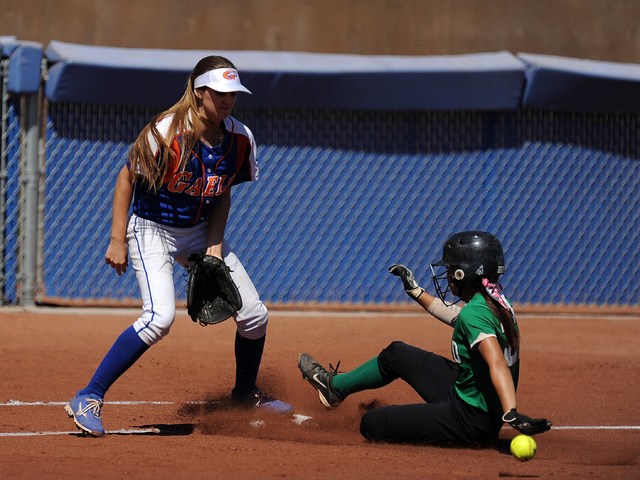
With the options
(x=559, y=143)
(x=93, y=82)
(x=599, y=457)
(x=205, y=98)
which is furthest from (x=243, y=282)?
(x=559, y=143)

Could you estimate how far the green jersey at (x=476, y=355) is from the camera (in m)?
4.79

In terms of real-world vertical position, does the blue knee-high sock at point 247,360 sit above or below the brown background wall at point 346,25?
below

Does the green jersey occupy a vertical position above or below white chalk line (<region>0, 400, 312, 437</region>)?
above

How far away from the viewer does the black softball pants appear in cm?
499

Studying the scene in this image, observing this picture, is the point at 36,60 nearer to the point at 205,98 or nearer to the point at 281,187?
the point at 281,187

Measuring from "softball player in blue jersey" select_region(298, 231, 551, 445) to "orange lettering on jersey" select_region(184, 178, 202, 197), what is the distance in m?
1.23

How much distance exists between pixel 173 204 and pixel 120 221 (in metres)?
0.29

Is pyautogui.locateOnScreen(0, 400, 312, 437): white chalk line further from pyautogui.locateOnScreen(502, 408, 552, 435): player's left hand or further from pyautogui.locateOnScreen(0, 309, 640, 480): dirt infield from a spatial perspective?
pyautogui.locateOnScreen(502, 408, 552, 435): player's left hand

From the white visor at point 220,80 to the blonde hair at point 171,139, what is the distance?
1.3 inches

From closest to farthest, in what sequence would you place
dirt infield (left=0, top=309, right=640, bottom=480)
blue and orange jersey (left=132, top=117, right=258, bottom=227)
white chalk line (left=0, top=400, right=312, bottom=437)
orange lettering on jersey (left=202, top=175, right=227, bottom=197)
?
1. dirt infield (left=0, top=309, right=640, bottom=480)
2. white chalk line (left=0, top=400, right=312, bottom=437)
3. blue and orange jersey (left=132, top=117, right=258, bottom=227)
4. orange lettering on jersey (left=202, top=175, right=227, bottom=197)

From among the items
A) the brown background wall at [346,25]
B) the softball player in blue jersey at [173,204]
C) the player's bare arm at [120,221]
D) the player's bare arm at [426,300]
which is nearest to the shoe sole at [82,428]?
the softball player in blue jersey at [173,204]

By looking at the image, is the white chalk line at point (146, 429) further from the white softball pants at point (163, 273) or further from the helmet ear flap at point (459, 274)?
the helmet ear flap at point (459, 274)

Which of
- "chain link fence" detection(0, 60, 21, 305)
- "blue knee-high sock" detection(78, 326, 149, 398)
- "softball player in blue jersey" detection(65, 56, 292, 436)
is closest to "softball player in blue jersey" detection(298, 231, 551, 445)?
"softball player in blue jersey" detection(65, 56, 292, 436)

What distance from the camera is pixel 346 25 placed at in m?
11.6
